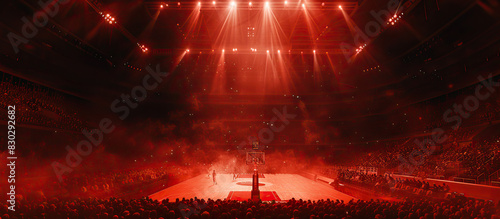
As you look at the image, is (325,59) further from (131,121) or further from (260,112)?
(131,121)

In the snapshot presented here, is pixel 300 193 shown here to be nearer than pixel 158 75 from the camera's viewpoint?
Yes

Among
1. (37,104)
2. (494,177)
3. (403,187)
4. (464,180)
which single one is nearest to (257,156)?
(403,187)

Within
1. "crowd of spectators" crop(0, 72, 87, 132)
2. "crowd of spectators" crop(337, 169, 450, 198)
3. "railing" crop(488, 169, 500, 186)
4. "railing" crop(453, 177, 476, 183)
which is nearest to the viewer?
"railing" crop(488, 169, 500, 186)

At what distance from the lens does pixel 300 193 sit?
58.4 ft

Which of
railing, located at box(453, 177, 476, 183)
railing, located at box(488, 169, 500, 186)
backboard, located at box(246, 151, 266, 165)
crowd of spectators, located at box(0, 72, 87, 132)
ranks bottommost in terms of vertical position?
railing, located at box(453, 177, 476, 183)

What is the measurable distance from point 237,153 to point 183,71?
12.2 metres

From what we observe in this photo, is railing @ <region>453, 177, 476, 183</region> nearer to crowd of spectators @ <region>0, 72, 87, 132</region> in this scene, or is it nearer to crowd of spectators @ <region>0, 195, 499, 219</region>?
crowd of spectators @ <region>0, 195, 499, 219</region>

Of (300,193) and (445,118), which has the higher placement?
(445,118)

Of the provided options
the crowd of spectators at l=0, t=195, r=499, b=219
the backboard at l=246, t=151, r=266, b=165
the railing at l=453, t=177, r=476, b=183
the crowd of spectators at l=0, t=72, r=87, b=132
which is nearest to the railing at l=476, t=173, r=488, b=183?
the railing at l=453, t=177, r=476, b=183

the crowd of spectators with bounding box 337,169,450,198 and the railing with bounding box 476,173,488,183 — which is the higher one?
the railing with bounding box 476,173,488,183

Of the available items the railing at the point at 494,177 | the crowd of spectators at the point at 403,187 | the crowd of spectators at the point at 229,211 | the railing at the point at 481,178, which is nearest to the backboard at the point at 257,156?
the crowd of spectators at the point at 403,187

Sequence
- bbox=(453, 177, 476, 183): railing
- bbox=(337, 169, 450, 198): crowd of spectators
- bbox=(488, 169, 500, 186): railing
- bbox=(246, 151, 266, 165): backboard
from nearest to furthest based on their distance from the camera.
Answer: bbox=(488, 169, 500, 186): railing < bbox=(337, 169, 450, 198): crowd of spectators < bbox=(453, 177, 476, 183): railing < bbox=(246, 151, 266, 165): backboard

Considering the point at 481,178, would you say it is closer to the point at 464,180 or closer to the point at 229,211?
the point at 464,180

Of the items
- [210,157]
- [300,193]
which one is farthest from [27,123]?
[210,157]
